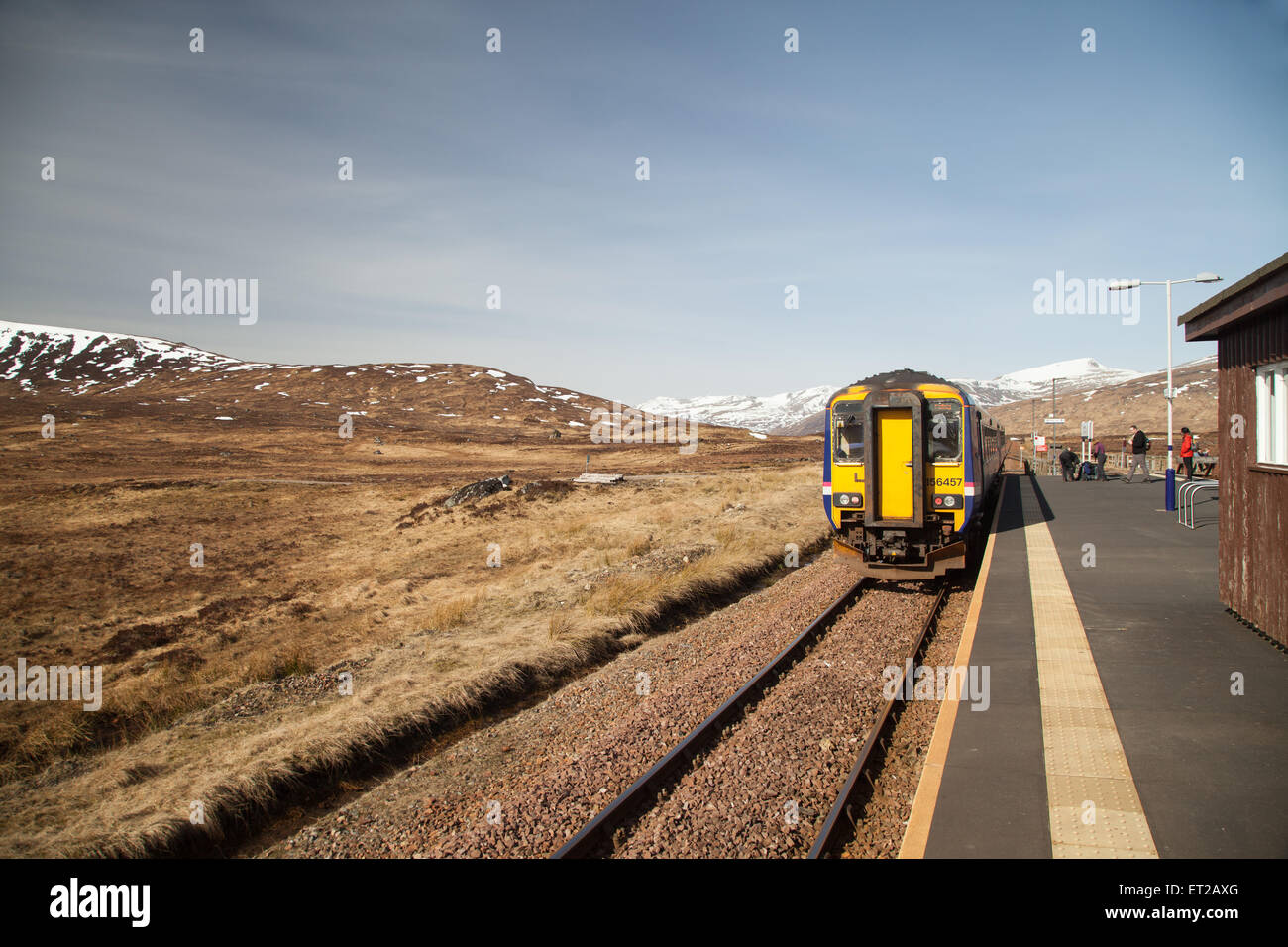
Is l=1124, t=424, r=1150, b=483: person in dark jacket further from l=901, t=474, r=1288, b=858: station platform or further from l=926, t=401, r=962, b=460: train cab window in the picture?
l=926, t=401, r=962, b=460: train cab window

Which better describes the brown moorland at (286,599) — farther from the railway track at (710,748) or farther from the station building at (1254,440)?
the station building at (1254,440)

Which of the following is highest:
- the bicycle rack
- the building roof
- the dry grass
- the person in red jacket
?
the building roof

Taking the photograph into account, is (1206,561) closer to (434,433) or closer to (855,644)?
(855,644)

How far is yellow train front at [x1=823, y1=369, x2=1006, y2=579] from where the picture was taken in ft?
39.0

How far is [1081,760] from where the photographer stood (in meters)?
5.15

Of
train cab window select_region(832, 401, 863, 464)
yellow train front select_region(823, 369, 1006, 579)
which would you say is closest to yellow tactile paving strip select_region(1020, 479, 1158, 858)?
yellow train front select_region(823, 369, 1006, 579)

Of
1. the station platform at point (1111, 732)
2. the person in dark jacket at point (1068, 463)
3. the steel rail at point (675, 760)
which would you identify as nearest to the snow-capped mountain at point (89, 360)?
the person in dark jacket at point (1068, 463)

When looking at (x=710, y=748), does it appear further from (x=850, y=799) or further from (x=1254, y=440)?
(x=1254, y=440)

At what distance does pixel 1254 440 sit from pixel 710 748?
688 cm

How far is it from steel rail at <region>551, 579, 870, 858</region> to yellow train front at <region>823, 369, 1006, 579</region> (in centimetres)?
348

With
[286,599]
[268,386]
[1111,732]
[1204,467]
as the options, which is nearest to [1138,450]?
[1204,467]

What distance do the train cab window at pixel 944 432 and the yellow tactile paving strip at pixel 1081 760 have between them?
3792 mm
